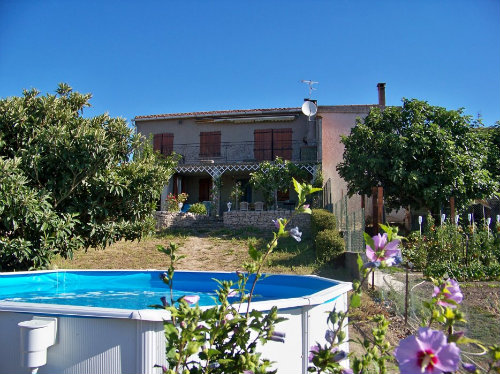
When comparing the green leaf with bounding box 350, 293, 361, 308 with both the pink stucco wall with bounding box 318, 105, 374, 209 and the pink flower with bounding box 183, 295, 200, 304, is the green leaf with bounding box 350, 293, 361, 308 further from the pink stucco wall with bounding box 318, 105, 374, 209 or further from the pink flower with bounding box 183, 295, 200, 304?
the pink stucco wall with bounding box 318, 105, 374, 209

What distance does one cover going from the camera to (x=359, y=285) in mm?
1480

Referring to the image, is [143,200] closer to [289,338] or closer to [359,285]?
[289,338]

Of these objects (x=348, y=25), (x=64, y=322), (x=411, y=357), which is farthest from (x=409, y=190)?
(x=411, y=357)

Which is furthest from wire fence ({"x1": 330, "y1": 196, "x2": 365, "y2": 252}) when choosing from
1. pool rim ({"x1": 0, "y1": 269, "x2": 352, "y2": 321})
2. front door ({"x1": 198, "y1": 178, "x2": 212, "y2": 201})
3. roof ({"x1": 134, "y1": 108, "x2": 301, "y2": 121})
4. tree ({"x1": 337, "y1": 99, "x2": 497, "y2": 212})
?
front door ({"x1": 198, "y1": 178, "x2": 212, "y2": 201})

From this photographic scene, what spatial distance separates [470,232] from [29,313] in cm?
999

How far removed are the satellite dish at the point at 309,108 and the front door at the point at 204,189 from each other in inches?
292

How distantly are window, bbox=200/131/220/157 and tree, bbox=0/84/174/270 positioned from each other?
16.4 m

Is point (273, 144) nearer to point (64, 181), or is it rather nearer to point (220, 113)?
point (220, 113)

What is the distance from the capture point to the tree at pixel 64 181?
609 centimetres

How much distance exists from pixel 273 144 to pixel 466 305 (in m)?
17.1

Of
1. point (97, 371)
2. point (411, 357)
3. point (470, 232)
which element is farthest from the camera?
point (470, 232)

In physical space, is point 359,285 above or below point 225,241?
above

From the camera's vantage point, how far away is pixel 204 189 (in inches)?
968

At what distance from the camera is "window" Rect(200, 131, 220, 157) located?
944 inches
